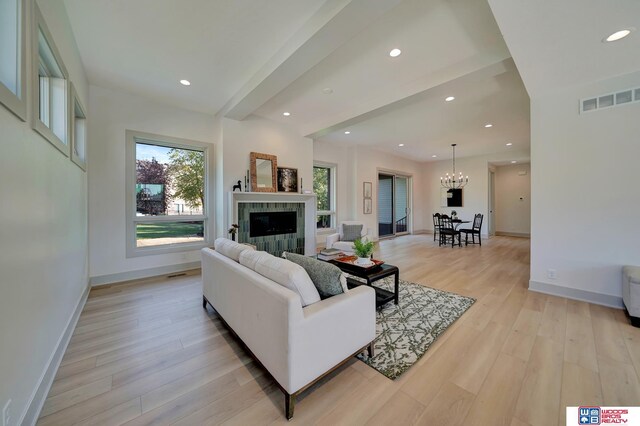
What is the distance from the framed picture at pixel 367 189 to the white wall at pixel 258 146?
235 cm

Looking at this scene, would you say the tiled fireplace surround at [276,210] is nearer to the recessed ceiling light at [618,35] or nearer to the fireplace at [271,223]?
the fireplace at [271,223]

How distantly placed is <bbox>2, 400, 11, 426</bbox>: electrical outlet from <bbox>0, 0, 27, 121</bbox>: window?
1467 millimetres

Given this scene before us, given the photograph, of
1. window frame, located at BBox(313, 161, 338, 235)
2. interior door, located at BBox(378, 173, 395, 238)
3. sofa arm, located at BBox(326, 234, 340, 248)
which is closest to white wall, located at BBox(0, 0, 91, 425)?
sofa arm, located at BBox(326, 234, 340, 248)

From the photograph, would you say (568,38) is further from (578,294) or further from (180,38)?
(180,38)

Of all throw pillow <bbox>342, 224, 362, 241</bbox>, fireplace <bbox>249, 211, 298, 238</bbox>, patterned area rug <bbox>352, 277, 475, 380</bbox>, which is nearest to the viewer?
patterned area rug <bbox>352, 277, 475, 380</bbox>

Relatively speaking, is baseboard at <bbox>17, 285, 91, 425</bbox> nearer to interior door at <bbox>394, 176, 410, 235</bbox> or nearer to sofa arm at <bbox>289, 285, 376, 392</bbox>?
sofa arm at <bbox>289, 285, 376, 392</bbox>

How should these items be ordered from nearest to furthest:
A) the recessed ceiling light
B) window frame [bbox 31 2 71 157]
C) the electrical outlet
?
the electrical outlet < window frame [bbox 31 2 71 157] < the recessed ceiling light

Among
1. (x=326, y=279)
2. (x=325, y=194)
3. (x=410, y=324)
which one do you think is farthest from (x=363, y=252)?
(x=325, y=194)

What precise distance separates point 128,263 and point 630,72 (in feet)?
24.1

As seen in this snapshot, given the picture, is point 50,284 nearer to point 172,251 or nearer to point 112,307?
point 112,307

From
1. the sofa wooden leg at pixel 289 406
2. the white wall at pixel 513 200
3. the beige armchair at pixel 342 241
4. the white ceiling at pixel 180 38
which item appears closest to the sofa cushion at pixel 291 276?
the sofa wooden leg at pixel 289 406

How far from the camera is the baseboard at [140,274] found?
12.3ft

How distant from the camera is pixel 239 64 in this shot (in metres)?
3.15

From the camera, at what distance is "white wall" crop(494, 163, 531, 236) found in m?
8.84
